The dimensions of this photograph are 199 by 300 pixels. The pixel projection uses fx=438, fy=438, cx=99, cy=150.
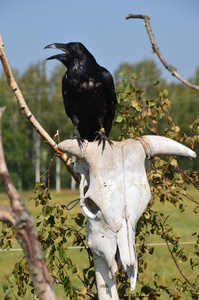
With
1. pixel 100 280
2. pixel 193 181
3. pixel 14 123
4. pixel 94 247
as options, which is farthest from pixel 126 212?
pixel 14 123

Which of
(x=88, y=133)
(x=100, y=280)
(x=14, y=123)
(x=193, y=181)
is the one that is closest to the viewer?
(x=100, y=280)

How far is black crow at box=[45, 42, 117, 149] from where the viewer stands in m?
3.03

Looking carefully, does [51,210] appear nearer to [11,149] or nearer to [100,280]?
[100,280]

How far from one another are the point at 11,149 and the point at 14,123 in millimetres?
1989

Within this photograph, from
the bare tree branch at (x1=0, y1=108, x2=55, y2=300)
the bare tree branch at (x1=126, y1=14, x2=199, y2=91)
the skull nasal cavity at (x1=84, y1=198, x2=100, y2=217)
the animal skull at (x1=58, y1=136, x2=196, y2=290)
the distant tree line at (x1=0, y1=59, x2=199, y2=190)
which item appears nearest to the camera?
the bare tree branch at (x1=0, y1=108, x2=55, y2=300)

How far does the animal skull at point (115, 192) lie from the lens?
241 centimetres

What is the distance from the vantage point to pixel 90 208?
2.54 m

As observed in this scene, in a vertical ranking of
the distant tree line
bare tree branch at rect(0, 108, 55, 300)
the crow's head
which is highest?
the crow's head

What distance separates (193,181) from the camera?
3547 mm

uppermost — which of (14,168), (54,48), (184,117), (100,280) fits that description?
(54,48)

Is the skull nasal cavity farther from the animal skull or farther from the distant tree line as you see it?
the distant tree line

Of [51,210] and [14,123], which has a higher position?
[51,210]

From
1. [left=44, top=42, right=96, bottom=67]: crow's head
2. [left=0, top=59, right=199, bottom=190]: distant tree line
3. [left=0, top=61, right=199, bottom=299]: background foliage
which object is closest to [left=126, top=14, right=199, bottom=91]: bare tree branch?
[left=44, top=42, right=96, bottom=67]: crow's head

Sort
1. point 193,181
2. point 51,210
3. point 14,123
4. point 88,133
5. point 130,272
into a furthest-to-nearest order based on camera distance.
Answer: point 14,123 → point 193,181 → point 88,133 → point 51,210 → point 130,272
